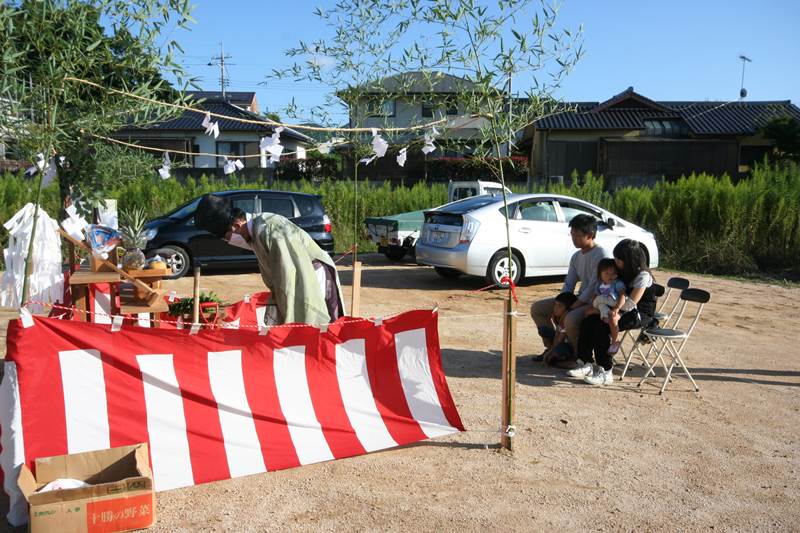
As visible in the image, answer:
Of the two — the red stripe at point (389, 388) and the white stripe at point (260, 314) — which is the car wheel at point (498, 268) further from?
the red stripe at point (389, 388)

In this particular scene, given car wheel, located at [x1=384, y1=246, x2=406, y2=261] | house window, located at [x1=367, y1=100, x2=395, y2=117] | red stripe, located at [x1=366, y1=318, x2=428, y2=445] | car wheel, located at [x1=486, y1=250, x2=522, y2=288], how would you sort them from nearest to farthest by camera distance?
red stripe, located at [x1=366, y1=318, x2=428, y2=445] → house window, located at [x1=367, y1=100, x2=395, y2=117] → car wheel, located at [x1=486, y1=250, x2=522, y2=288] → car wheel, located at [x1=384, y1=246, x2=406, y2=261]

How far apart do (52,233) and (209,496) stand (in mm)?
2810

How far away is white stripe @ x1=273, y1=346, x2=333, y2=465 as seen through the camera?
437 centimetres

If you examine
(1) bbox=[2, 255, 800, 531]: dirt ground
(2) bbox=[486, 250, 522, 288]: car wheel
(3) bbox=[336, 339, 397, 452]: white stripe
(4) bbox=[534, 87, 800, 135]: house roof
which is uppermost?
(4) bbox=[534, 87, 800, 135]: house roof

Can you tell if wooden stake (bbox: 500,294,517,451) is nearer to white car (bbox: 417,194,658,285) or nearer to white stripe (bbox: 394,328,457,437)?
white stripe (bbox: 394,328,457,437)

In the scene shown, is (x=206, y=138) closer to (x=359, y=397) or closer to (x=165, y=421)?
(x=359, y=397)

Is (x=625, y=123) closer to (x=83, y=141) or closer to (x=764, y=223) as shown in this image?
(x=764, y=223)

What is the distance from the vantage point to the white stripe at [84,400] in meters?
3.78

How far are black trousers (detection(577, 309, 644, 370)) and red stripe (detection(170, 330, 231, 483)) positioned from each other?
3.54m

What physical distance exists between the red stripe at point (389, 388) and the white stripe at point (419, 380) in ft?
0.16

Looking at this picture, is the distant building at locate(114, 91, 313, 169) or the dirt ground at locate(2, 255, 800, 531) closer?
the dirt ground at locate(2, 255, 800, 531)

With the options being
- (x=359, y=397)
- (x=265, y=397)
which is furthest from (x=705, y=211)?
(x=265, y=397)

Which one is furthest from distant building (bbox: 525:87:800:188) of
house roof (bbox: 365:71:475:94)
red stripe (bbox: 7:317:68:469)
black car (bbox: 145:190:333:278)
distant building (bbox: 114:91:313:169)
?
red stripe (bbox: 7:317:68:469)

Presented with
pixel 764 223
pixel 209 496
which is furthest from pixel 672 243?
pixel 209 496
